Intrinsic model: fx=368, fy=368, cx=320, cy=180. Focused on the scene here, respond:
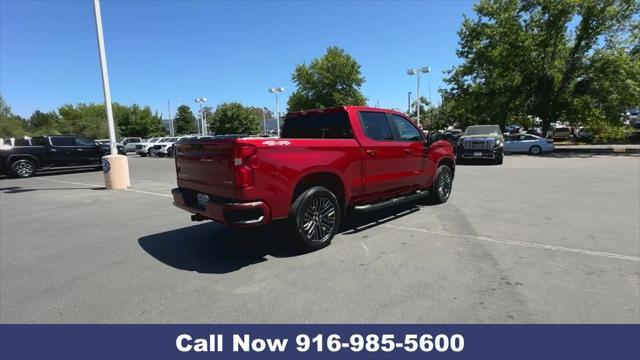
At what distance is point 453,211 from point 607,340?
A: 4.46 metres

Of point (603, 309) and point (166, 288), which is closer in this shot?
point (603, 309)

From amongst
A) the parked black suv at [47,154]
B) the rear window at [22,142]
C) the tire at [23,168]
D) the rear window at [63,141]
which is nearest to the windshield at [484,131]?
the parked black suv at [47,154]

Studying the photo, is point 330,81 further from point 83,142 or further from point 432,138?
point 432,138

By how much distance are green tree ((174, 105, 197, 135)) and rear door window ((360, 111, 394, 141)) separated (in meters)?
90.1

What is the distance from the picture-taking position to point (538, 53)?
89.8 feet

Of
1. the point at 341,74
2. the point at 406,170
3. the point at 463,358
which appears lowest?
the point at 463,358

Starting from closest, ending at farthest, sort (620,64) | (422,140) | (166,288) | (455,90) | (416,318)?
(416,318), (166,288), (422,140), (620,64), (455,90)

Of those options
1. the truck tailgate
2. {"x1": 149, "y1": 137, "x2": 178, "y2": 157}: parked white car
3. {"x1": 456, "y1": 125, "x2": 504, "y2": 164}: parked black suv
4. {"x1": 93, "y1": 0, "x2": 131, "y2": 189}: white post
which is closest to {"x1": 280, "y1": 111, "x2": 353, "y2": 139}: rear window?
the truck tailgate

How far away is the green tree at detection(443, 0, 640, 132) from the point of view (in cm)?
2555

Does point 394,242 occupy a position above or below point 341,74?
below

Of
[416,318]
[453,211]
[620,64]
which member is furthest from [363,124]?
[620,64]

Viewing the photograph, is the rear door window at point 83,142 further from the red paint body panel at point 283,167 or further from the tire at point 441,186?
the tire at point 441,186

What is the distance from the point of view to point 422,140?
7.06 m

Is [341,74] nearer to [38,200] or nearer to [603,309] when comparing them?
[38,200]
